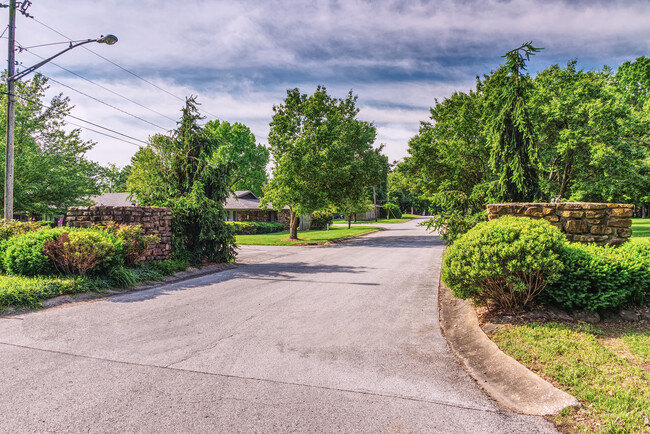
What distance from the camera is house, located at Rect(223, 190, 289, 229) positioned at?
116 ft

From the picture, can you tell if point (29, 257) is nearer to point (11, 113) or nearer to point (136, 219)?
point (136, 219)

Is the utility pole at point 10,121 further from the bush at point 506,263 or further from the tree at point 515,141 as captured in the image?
the tree at point 515,141

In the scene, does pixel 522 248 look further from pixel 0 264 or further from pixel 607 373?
pixel 0 264

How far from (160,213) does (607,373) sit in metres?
10.8

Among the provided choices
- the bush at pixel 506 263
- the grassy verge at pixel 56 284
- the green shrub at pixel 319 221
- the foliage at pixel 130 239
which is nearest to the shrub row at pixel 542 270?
the bush at pixel 506 263

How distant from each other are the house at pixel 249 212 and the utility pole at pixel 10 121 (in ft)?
74.6

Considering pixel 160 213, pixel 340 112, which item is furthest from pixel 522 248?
pixel 340 112

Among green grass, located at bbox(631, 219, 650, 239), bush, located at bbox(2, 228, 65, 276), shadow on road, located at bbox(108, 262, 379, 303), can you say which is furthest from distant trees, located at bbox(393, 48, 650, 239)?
bush, located at bbox(2, 228, 65, 276)

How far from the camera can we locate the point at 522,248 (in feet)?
15.6

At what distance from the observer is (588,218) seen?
610 centimetres

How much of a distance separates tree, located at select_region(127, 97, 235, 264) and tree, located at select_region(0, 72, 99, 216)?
921 centimetres

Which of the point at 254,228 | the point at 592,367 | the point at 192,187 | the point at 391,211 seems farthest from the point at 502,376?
the point at 391,211

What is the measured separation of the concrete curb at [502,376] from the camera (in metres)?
3.03

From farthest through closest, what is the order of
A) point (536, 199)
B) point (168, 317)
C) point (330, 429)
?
point (536, 199) → point (168, 317) → point (330, 429)
